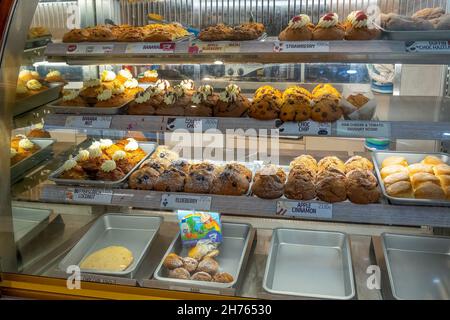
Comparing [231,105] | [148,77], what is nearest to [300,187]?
[231,105]

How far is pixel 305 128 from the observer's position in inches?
75.8

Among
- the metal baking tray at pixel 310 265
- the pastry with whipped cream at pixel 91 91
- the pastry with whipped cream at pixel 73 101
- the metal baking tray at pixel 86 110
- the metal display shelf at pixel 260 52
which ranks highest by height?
the metal display shelf at pixel 260 52

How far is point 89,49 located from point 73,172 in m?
0.63

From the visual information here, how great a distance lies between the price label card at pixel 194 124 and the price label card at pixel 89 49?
43cm

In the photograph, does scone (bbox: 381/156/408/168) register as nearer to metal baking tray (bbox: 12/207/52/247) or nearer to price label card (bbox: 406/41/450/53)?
price label card (bbox: 406/41/450/53)

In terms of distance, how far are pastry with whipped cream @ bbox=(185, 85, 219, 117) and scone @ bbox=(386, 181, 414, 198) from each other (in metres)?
0.87

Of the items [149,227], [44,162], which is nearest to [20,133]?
[44,162]

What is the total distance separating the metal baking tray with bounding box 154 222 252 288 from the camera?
2.03 metres

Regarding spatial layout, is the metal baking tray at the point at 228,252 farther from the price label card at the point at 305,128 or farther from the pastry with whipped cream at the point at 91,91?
the pastry with whipped cream at the point at 91,91

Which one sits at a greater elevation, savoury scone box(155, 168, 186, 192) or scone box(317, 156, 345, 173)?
scone box(317, 156, 345, 173)

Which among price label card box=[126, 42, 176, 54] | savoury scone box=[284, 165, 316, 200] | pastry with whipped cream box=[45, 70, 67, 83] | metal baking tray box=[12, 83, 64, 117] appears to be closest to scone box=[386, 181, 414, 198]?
savoury scone box=[284, 165, 316, 200]

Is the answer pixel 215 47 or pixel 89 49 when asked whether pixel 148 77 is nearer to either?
pixel 89 49

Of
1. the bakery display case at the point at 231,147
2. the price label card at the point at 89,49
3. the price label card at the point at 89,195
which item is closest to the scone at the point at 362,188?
the bakery display case at the point at 231,147

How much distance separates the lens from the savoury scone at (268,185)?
1.98 metres
